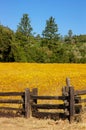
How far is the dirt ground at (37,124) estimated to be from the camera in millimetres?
13336

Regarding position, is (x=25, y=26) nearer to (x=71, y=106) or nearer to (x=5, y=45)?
(x=5, y=45)

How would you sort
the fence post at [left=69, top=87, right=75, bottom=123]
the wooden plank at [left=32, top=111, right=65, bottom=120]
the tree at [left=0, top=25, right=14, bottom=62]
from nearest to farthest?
the fence post at [left=69, top=87, right=75, bottom=123], the wooden plank at [left=32, top=111, right=65, bottom=120], the tree at [left=0, top=25, right=14, bottom=62]

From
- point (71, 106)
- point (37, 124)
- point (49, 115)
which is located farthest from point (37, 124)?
point (71, 106)

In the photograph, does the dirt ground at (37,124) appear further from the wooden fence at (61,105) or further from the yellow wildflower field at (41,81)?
the yellow wildflower field at (41,81)

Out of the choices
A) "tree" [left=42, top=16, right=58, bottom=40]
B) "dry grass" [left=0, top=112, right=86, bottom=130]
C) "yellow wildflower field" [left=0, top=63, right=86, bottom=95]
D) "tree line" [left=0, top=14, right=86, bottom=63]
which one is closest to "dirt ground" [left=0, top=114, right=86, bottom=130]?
"dry grass" [left=0, top=112, right=86, bottom=130]

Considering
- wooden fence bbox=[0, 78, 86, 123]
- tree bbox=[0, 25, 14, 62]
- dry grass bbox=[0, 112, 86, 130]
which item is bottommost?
dry grass bbox=[0, 112, 86, 130]

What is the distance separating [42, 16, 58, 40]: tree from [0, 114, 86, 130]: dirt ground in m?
105

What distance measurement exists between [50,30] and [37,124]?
110 m

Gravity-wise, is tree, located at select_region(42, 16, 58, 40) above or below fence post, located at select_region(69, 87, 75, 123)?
above

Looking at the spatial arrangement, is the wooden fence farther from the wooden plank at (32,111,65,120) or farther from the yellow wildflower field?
the yellow wildflower field

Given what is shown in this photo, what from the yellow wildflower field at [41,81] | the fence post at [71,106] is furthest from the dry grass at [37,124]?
the yellow wildflower field at [41,81]

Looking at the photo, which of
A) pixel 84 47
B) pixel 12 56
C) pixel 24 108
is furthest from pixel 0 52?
pixel 24 108

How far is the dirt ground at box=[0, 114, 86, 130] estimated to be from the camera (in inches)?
525

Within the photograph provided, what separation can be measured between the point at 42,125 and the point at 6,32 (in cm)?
7601
